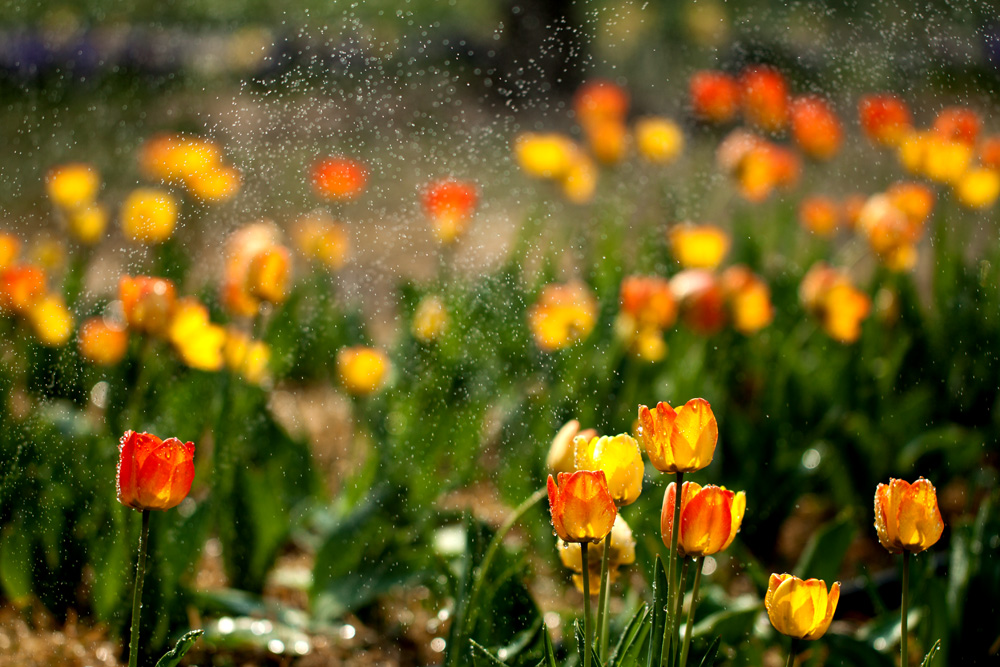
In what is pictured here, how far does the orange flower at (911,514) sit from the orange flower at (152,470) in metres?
0.55

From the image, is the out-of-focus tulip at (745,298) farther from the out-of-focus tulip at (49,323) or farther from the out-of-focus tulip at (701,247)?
the out-of-focus tulip at (49,323)

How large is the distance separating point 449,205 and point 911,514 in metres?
1.41

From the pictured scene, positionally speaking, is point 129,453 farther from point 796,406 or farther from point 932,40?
point 932,40

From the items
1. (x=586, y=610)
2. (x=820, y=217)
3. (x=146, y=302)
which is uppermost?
(x=586, y=610)

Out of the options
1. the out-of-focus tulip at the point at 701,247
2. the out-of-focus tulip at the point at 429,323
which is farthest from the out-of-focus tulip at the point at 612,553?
the out-of-focus tulip at the point at 701,247

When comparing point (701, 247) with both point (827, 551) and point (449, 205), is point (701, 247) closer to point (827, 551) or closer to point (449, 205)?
point (449, 205)

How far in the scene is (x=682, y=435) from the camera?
702mm

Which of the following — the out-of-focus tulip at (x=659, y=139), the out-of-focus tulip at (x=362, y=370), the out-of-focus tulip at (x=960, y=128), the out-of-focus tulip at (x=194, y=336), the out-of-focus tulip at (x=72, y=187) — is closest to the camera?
the out-of-focus tulip at (x=194, y=336)

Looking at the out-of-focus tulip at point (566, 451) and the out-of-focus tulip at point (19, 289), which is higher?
the out-of-focus tulip at point (566, 451)

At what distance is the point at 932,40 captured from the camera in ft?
8.43

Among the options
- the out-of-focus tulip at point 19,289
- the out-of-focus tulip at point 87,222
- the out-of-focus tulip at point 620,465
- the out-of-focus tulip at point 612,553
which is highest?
the out-of-focus tulip at point 620,465

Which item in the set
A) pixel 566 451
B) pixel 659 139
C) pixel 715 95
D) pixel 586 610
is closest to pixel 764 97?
pixel 715 95

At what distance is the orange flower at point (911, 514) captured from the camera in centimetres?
74

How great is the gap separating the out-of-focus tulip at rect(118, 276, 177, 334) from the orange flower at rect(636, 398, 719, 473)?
0.82 metres
